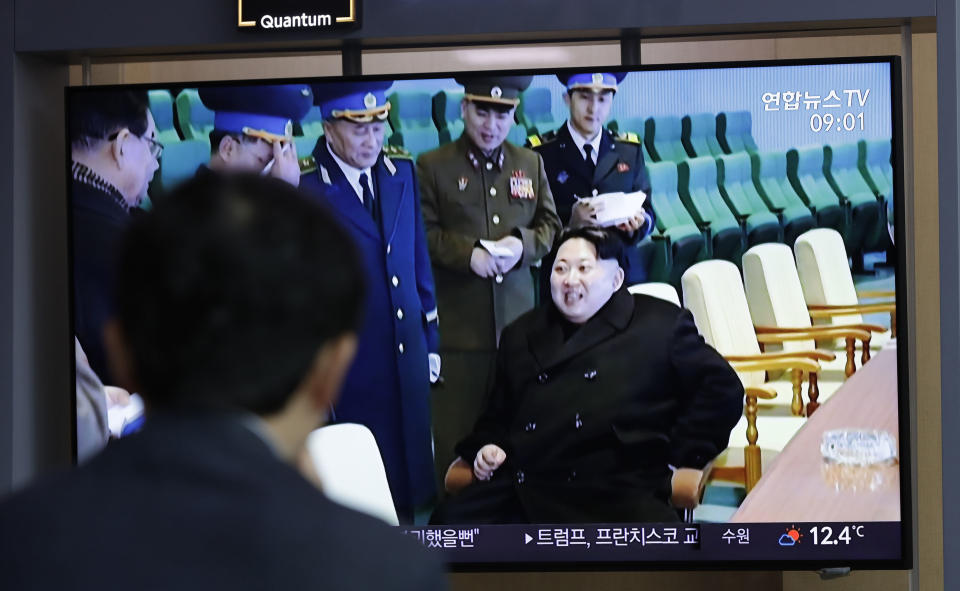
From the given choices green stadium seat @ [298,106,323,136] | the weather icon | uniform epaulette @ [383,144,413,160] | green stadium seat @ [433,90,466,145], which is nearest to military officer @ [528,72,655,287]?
green stadium seat @ [433,90,466,145]

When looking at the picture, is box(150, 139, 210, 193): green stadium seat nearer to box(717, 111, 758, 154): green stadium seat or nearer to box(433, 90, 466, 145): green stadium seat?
box(433, 90, 466, 145): green stadium seat

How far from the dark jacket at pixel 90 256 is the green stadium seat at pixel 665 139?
1.53 meters

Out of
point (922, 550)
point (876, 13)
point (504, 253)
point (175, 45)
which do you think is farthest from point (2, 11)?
point (922, 550)

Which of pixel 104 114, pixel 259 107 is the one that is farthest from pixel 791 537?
pixel 104 114

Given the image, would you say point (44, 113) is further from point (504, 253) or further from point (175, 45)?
point (504, 253)

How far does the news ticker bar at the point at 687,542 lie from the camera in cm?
342

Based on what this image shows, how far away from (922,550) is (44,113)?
2.93 m

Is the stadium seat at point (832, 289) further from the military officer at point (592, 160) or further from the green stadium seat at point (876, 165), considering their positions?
the military officer at point (592, 160)

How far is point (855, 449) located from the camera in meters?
3.40

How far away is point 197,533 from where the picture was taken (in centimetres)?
84

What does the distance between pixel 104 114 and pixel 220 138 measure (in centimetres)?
36

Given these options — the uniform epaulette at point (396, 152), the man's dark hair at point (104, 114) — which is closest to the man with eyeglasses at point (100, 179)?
the man's dark hair at point (104, 114)

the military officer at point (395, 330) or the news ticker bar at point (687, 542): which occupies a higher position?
the military officer at point (395, 330)
